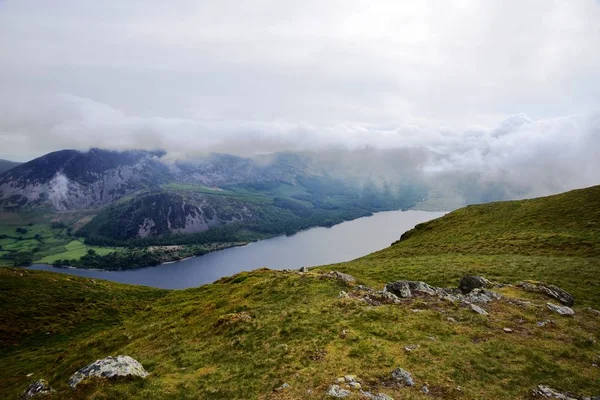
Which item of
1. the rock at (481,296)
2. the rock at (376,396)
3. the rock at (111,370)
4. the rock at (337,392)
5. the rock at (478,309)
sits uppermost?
the rock at (481,296)

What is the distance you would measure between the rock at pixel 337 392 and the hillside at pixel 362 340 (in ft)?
1.66

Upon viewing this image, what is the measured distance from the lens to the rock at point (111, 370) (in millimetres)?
22797

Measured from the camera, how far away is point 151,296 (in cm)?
8406

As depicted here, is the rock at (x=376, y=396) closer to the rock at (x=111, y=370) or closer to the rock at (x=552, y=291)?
the rock at (x=111, y=370)

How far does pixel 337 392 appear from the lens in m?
17.8

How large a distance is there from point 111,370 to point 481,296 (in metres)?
34.9

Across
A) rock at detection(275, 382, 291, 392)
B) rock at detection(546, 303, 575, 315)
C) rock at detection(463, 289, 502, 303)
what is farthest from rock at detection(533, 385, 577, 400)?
rock at detection(546, 303, 575, 315)

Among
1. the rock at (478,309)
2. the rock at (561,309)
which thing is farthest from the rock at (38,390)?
the rock at (561,309)

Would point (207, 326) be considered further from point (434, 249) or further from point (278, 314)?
point (434, 249)

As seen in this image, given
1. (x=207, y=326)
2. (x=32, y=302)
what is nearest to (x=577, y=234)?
(x=207, y=326)

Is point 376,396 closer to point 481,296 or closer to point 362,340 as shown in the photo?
point 362,340

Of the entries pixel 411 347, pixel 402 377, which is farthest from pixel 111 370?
pixel 411 347

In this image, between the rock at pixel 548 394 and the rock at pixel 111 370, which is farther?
the rock at pixel 111 370

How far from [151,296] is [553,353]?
3406 inches
